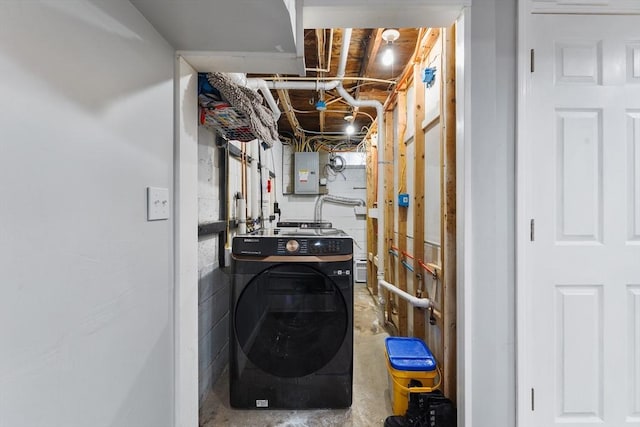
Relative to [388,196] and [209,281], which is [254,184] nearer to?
[209,281]

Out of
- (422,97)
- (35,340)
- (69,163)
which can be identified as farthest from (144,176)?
(422,97)

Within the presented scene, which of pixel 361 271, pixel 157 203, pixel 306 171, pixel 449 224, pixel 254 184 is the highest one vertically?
pixel 306 171

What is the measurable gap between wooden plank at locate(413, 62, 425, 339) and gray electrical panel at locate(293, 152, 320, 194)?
244 centimetres

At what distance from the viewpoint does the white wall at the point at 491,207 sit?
1251 millimetres

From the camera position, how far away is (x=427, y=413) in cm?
135

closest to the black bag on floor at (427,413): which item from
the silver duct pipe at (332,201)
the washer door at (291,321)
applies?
the washer door at (291,321)

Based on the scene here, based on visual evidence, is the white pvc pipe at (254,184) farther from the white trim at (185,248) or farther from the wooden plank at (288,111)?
the white trim at (185,248)

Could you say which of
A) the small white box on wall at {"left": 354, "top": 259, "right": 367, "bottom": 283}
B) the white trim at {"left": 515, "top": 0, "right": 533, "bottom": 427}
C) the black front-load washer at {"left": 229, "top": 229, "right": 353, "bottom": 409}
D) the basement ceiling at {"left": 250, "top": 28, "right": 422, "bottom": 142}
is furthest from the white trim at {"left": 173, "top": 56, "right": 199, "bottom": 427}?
the small white box on wall at {"left": 354, "top": 259, "right": 367, "bottom": 283}

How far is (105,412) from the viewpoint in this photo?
81 centimetres

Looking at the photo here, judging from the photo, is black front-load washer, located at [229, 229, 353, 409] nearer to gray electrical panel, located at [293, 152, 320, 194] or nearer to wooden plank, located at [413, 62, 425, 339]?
wooden plank, located at [413, 62, 425, 339]

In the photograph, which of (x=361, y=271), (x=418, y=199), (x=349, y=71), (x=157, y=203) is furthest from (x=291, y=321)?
(x=361, y=271)

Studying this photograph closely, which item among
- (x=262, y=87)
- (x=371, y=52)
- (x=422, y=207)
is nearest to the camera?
(x=422, y=207)

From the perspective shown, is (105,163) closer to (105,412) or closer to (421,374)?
(105,412)

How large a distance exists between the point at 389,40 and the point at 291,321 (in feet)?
6.26
